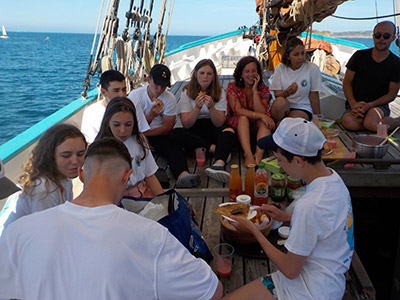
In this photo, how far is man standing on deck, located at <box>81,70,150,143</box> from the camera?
3.21 m

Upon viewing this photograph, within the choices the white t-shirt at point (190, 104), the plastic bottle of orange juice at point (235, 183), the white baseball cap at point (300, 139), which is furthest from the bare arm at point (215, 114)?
the white baseball cap at point (300, 139)

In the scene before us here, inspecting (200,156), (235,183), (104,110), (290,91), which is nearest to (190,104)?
(200,156)

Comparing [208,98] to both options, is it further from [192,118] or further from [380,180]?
[380,180]

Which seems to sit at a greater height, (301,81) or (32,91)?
(301,81)

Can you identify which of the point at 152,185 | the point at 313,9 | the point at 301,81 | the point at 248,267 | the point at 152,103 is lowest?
the point at 248,267

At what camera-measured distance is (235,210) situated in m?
2.11

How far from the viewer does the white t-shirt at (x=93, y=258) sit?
102cm

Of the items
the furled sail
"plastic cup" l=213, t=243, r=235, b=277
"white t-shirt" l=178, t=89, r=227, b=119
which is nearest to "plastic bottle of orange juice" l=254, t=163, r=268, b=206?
"plastic cup" l=213, t=243, r=235, b=277

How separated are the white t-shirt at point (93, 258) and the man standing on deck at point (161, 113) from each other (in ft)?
7.31

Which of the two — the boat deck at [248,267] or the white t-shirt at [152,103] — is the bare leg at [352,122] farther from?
the boat deck at [248,267]

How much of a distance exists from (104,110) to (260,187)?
167cm

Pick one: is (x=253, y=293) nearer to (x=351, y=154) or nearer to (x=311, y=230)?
(x=311, y=230)

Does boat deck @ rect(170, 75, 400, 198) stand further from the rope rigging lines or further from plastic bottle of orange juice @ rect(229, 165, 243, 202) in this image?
the rope rigging lines

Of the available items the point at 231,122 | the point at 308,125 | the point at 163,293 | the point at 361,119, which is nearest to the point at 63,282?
the point at 163,293
